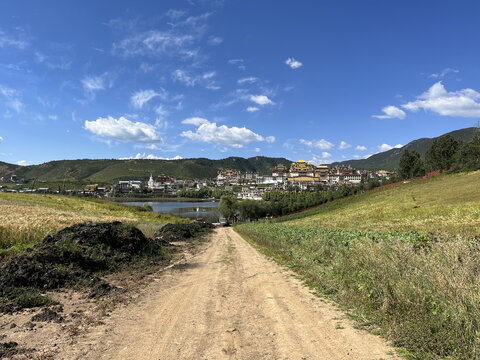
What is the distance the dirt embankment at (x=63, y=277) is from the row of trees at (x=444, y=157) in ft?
276

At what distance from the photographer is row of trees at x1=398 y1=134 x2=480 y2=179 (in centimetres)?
7094

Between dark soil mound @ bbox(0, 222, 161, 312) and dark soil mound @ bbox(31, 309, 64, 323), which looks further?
dark soil mound @ bbox(0, 222, 161, 312)

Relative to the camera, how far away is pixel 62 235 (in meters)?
15.0

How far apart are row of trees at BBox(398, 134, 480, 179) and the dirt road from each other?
83140 millimetres

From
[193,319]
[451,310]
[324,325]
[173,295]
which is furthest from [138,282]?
[451,310]

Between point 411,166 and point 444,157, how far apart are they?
39.5 feet

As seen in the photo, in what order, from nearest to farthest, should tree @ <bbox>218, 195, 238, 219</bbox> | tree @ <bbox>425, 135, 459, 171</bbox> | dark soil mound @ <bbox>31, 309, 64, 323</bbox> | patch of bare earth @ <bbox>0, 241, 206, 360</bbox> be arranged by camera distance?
patch of bare earth @ <bbox>0, 241, 206, 360</bbox>
dark soil mound @ <bbox>31, 309, 64, 323</bbox>
tree @ <bbox>425, 135, 459, 171</bbox>
tree @ <bbox>218, 195, 238, 219</bbox>

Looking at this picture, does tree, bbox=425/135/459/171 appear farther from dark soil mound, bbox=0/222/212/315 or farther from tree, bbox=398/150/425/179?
dark soil mound, bbox=0/222/212/315

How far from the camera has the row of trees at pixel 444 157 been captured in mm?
70938

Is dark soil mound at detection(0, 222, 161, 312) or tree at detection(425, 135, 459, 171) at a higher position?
tree at detection(425, 135, 459, 171)

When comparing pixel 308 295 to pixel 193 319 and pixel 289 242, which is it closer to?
pixel 193 319

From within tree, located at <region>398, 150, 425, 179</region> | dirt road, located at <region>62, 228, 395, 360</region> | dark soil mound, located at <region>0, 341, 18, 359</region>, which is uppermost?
tree, located at <region>398, 150, 425, 179</region>

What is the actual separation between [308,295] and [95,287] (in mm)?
7806

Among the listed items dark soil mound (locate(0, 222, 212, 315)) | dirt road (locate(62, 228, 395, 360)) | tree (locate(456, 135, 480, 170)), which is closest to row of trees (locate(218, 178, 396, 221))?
tree (locate(456, 135, 480, 170))
